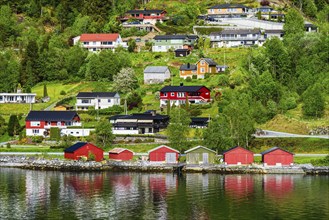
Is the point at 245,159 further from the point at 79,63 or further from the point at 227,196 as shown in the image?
the point at 79,63

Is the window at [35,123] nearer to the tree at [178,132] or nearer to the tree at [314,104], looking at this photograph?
the tree at [178,132]

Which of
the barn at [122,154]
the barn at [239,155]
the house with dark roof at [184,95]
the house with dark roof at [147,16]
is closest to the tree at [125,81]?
the house with dark roof at [184,95]

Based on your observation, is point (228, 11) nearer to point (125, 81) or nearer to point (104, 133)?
point (125, 81)

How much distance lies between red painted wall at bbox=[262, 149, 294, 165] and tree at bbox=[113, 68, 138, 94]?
38769 millimetres

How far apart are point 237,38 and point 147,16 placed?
20.9 metres

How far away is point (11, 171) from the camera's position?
8538cm

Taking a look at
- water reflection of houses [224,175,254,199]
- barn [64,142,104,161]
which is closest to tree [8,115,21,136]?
barn [64,142,104,161]

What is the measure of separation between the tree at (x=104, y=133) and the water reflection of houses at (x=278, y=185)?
22875 millimetres

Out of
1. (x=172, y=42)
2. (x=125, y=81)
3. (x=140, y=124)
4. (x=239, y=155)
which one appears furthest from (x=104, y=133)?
(x=172, y=42)

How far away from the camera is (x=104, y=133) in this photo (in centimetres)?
9388

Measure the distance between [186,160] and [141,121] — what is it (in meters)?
16.3

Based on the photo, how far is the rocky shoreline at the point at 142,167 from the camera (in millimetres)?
80938

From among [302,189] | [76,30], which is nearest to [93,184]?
[302,189]

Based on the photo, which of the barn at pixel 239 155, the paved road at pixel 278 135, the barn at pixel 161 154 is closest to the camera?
the barn at pixel 239 155
